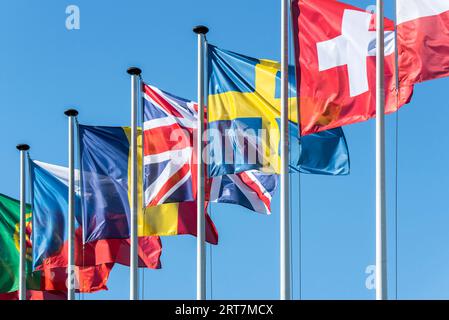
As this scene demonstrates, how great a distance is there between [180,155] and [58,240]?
5.78 meters

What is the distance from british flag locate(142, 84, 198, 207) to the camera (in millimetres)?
25969

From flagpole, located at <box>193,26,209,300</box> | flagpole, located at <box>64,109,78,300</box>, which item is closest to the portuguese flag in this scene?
flagpole, located at <box>64,109,78,300</box>

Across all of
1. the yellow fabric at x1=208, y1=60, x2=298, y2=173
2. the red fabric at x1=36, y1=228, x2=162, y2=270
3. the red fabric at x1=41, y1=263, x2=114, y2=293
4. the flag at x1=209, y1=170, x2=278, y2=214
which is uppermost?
the yellow fabric at x1=208, y1=60, x2=298, y2=173

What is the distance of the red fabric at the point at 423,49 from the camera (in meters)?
20.0

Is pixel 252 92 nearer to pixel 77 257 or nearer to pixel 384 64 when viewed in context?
pixel 384 64

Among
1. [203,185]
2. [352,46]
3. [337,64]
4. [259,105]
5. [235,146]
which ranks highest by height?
[352,46]

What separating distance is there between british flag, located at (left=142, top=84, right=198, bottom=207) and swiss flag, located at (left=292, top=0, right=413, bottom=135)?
508cm

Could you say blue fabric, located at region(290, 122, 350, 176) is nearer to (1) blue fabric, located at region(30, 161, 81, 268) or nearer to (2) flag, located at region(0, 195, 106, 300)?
(1) blue fabric, located at region(30, 161, 81, 268)

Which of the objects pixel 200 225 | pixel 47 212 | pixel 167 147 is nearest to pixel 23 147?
pixel 47 212

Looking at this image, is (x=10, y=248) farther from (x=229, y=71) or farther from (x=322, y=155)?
(x=322, y=155)

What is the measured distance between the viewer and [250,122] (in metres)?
24.3

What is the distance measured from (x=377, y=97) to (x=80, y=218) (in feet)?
43.7

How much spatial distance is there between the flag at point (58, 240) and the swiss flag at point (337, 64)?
1011 cm
